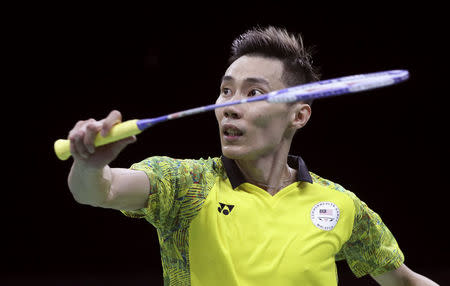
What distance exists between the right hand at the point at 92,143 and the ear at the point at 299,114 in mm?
712

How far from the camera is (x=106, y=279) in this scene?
3.33 metres

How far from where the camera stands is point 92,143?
3.55 feet

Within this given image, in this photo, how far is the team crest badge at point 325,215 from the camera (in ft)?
5.29

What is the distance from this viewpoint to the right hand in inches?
42.4

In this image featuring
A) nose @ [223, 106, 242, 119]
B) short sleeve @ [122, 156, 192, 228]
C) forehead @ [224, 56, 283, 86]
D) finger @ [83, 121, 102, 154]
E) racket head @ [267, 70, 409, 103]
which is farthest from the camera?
forehead @ [224, 56, 283, 86]

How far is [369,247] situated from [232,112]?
28.5 inches

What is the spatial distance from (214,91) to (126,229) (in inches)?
43.7

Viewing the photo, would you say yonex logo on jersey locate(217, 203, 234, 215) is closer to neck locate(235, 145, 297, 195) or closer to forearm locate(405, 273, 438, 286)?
neck locate(235, 145, 297, 195)

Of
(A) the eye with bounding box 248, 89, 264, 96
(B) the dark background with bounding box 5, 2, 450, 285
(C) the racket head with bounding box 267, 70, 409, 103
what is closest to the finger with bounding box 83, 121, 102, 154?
(C) the racket head with bounding box 267, 70, 409, 103

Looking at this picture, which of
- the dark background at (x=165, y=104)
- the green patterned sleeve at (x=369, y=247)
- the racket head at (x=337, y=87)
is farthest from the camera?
the dark background at (x=165, y=104)

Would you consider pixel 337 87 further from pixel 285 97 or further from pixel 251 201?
pixel 251 201

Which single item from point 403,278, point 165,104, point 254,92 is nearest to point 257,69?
point 254,92

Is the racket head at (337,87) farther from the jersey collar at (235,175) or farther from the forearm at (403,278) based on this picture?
the forearm at (403,278)

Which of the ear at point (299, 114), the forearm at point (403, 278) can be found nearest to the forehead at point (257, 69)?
the ear at point (299, 114)
